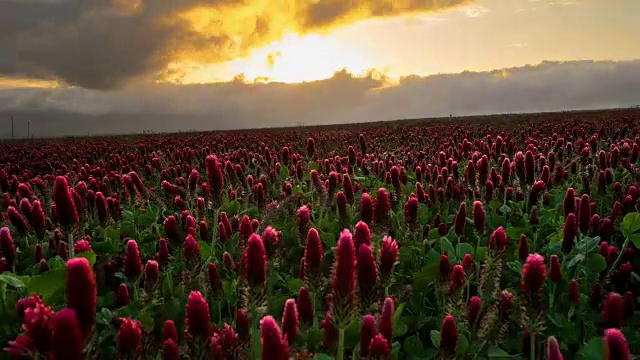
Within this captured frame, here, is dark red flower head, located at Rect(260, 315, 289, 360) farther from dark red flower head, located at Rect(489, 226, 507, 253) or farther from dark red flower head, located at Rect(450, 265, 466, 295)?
dark red flower head, located at Rect(489, 226, 507, 253)

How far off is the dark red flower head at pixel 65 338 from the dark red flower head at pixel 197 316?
2.12 feet

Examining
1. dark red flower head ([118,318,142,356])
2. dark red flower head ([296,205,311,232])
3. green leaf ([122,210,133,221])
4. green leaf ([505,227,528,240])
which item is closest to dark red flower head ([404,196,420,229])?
dark red flower head ([296,205,311,232])

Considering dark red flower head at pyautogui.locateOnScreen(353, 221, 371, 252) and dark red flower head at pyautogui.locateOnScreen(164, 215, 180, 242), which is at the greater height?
dark red flower head at pyautogui.locateOnScreen(353, 221, 371, 252)

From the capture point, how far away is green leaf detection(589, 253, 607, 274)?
12.3 feet

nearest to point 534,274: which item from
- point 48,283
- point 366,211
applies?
point 366,211

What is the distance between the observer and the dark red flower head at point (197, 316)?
193 centimetres

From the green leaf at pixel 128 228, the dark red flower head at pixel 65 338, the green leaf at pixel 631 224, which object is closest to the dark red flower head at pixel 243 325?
the dark red flower head at pixel 65 338

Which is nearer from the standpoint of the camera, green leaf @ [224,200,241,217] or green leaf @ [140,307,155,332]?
green leaf @ [140,307,155,332]

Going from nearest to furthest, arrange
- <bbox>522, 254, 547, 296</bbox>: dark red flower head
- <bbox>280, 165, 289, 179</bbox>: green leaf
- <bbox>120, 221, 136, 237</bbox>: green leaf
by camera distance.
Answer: <bbox>522, 254, 547, 296</bbox>: dark red flower head < <bbox>120, 221, 136, 237</bbox>: green leaf < <bbox>280, 165, 289, 179</bbox>: green leaf

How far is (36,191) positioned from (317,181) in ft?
16.1

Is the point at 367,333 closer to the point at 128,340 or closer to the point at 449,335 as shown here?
the point at 449,335

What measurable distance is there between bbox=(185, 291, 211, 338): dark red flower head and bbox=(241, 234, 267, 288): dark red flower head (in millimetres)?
239

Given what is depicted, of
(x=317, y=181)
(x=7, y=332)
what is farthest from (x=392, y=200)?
(x=7, y=332)

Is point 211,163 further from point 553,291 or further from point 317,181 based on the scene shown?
point 553,291
